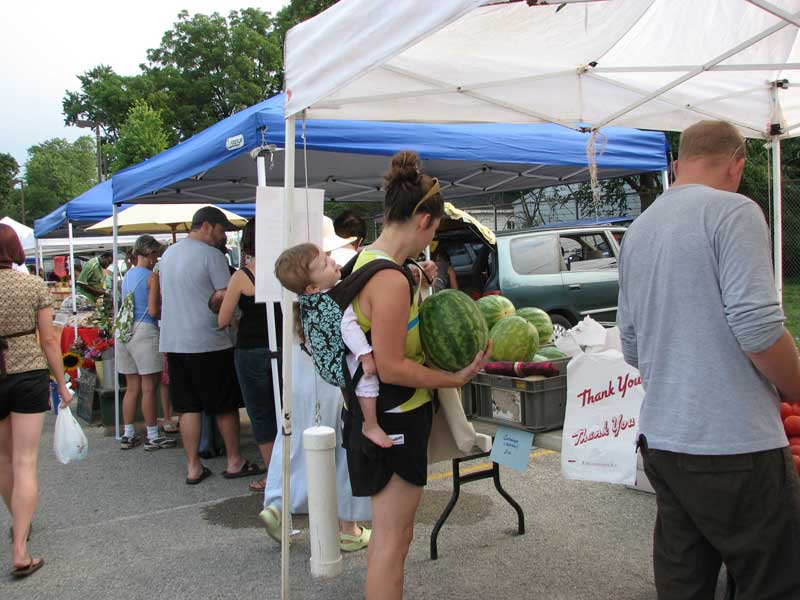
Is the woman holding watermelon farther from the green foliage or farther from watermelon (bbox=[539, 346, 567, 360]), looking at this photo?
the green foliage

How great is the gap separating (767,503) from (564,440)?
97 centimetres

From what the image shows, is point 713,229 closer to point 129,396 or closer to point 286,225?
point 286,225

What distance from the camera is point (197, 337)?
16.7 feet

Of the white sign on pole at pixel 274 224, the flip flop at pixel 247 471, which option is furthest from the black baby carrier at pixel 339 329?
the flip flop at pixel 247 471

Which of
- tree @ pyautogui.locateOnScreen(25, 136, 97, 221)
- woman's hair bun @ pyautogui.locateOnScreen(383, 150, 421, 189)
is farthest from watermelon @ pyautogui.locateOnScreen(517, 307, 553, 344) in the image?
tree @ pyautogui.locateOnScreen(25, 136, 97, 221)

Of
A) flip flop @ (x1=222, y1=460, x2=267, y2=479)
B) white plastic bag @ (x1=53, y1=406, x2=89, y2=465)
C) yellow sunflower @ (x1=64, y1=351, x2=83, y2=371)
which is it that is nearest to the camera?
white plastic bag @ (x1=53, y1=406, x2=89, y2=465)

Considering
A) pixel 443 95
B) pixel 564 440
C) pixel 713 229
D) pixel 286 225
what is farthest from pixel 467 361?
pixel 443 95

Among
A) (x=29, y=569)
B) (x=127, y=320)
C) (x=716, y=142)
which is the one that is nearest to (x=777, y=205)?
(x=716, y=142)

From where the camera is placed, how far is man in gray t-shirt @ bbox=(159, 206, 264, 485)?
201 inches

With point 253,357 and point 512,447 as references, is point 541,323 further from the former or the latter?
point 253,357

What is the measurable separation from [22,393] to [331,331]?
7.74 feet

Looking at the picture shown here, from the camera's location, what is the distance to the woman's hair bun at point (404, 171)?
7.34 feet

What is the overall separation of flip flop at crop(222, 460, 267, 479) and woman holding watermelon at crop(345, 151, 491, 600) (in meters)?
3.25

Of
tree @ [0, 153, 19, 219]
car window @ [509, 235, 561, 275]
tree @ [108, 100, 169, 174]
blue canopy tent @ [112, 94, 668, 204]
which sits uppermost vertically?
tree @ [0, 153, 19, 219]
